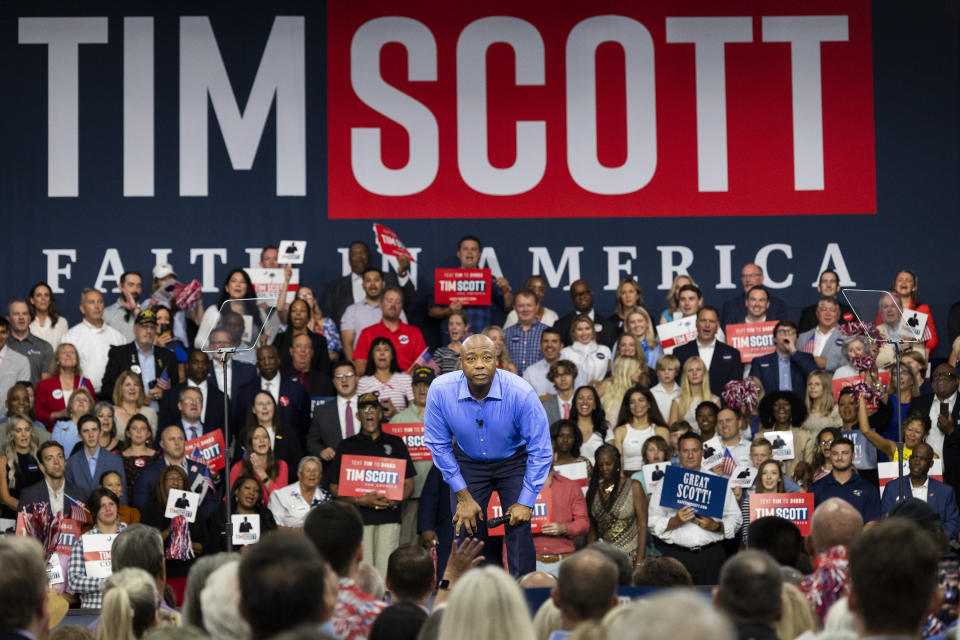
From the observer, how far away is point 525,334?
11.8 metres

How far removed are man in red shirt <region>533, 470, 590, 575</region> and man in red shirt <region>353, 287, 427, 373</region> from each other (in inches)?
98.9

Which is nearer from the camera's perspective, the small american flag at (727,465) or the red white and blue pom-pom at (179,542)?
the red white and blue pom-pom at (179,542)

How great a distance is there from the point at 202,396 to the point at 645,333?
381 cm

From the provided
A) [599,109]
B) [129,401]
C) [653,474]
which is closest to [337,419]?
[129,401]

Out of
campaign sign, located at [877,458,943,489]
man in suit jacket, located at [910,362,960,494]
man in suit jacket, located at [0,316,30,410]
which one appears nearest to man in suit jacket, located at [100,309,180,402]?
man in suit jacket, located at [0,316,30,410]

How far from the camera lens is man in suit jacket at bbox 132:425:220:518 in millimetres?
9539

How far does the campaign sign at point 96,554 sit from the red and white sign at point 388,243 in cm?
519

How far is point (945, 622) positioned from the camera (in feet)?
14.0

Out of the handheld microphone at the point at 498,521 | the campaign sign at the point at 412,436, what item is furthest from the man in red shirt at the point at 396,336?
the handheld microphone at the point at 498,521

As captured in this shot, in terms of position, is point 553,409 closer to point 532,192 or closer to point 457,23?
point 532,192

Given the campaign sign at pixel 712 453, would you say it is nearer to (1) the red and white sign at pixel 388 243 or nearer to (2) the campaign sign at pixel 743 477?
(2) the campaign sign at pixel 743 477

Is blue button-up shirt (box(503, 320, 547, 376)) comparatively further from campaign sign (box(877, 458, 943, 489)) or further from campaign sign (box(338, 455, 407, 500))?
campaign sign (box(877, 458, 943, 489))

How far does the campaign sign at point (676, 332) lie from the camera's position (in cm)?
1122

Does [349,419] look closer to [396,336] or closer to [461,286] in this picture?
[396,336]
